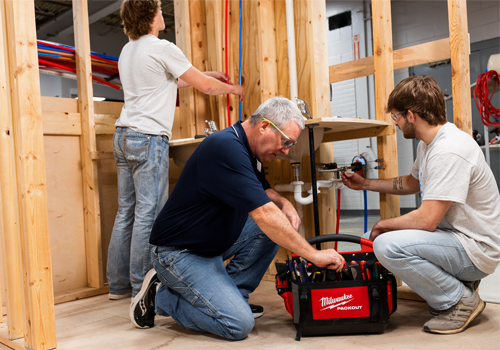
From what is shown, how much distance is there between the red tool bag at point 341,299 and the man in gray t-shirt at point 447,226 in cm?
10

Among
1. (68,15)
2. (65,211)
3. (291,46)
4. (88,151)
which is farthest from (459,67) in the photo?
(68,15)

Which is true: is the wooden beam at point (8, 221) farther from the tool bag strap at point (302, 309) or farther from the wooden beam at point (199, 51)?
the wooden beam at point (199, 51)

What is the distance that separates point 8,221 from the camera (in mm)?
1967

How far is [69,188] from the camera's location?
8.96ft

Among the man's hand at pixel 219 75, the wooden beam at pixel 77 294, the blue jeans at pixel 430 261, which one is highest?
the man's hand at pixel 219 75

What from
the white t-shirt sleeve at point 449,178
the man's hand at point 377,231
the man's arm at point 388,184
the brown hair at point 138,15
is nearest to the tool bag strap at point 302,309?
the man's hand at point 377,231

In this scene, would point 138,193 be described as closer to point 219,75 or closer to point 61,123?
point 61,123

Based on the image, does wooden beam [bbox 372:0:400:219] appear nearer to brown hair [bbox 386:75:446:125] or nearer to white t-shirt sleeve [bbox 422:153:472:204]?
brown hair [bbox 386:75:446:125]

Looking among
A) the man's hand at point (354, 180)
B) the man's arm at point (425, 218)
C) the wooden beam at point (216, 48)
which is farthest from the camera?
the wooden beam at point (216, 48)

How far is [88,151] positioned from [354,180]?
1.62m

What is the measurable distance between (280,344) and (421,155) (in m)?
1.02

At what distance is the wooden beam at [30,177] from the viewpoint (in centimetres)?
167

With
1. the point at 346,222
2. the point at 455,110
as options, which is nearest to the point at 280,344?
the point at 455,110

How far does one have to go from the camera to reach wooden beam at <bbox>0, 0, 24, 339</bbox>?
181cm
